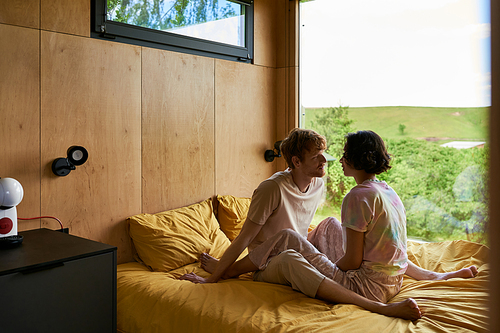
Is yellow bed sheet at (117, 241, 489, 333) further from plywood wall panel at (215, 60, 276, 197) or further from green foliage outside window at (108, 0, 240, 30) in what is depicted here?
green foliage outside window at (108, 0, 240, 30)

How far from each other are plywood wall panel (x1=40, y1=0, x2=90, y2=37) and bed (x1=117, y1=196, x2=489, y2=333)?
1193 millimetres

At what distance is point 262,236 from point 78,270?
3.28ft

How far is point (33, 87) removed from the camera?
2.25 meters

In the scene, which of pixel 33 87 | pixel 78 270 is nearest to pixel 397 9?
pixel 33 87

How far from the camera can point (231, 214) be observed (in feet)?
10.1

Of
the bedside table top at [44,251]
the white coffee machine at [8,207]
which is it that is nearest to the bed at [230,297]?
the bedside table top at [44,251]

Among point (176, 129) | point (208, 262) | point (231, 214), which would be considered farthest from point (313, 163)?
point (176, 129)

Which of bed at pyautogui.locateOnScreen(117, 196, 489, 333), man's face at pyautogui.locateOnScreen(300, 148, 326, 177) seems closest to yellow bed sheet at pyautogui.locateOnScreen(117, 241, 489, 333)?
bed at pyautogui.locateOnScreen(117, 196, 489, 333)

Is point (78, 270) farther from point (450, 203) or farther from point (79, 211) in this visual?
point (450, 203)

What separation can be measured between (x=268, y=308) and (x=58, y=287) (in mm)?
858

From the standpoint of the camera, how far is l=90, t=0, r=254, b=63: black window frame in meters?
2.52

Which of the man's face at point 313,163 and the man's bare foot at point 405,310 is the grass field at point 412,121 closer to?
the man's face at point 313,163

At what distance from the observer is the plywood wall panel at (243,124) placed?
329 cm

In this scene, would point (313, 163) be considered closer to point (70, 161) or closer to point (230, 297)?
point (230, 297)
